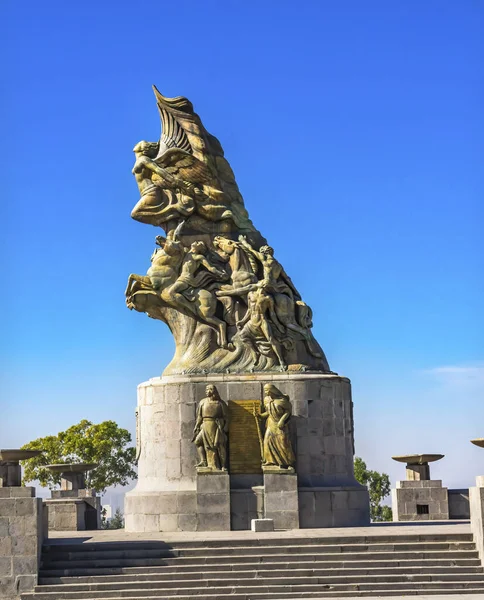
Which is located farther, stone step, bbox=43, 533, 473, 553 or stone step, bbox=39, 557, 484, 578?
stone step, bbox=43, 533, 473, 553

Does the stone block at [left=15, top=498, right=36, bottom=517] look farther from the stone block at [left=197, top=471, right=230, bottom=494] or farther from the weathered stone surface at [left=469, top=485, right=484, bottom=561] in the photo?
the weathered stone surface at [left=469, top=485, right=484, bottom=561]

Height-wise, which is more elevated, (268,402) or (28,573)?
(268,402)

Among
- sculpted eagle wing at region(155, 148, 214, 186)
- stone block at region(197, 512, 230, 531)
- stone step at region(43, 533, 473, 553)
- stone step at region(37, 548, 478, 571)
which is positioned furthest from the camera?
sculpted eagle wing at region(155, 148, 214, 186)

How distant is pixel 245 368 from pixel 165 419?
90.7 inches

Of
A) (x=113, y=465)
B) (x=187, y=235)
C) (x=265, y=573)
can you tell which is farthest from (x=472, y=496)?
(x=113, y=465)

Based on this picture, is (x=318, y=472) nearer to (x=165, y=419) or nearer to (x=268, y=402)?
(x=268, y=402)

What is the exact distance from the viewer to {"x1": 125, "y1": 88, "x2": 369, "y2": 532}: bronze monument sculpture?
24.1 metres

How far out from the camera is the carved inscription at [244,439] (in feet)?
79.7

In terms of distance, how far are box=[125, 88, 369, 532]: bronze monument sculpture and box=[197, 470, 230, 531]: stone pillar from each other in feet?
0.08

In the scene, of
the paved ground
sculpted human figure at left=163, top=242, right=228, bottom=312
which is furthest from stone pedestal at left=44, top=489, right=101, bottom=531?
sculpted human figure at left=163, top=242, right=228, bottom=312

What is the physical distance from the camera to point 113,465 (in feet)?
158

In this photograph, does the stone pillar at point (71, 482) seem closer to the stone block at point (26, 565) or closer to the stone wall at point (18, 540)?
the stone wall at point (18, 540)

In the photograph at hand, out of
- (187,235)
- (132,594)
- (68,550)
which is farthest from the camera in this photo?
(187,235)

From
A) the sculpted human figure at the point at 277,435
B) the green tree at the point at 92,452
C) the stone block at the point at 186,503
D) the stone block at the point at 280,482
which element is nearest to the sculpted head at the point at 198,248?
the sculpted human figure at the point at 277,435
